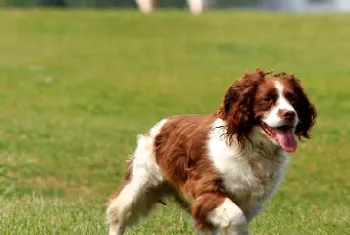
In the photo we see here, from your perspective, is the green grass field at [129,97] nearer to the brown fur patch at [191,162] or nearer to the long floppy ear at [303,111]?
the brown fur patch at [191,162]

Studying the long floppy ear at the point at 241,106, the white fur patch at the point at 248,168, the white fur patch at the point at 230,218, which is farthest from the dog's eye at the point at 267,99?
the white fur patch at the point at 230,218

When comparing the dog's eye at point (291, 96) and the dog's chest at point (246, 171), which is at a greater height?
the dog's eye at point (291, 96)

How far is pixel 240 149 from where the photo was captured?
23.6ft

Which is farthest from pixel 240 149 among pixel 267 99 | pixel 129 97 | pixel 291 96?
pixel 129 97

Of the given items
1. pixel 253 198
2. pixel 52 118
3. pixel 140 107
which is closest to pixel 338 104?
pixel 140 107

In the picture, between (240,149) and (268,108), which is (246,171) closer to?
(240,149)

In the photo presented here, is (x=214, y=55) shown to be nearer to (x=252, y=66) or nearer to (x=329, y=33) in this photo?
(x=252, y=66)

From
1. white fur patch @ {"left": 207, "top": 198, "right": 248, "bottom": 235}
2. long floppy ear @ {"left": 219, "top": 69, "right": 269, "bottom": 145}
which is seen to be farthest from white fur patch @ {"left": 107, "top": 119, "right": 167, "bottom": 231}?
white fur patch @ {"left": 207, "top": 198, "right": 248, "bottom": 235}

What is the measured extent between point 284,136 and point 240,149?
0.37m

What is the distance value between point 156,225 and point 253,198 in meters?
1.86

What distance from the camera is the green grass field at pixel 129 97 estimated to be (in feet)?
31.5

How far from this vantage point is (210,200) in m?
7.03

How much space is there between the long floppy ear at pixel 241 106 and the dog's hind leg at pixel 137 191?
90 cm

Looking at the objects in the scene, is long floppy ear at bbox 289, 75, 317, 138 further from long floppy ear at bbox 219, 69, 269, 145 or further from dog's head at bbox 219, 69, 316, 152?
long floppy ear at bbox 219, 69, 269, 145
